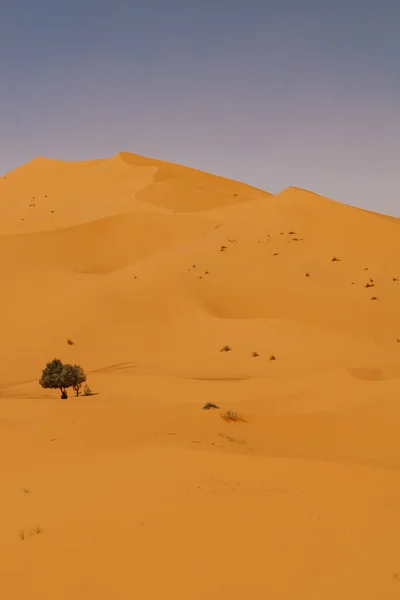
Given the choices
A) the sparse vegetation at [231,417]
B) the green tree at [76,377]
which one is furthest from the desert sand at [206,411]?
the green tree at [76,377]

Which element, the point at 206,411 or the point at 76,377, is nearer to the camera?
the point at 206,411

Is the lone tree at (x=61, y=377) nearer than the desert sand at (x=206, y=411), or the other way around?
the desert sand at (x=206, y=411)

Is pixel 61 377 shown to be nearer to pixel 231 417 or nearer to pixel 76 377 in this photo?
pixel 76 377

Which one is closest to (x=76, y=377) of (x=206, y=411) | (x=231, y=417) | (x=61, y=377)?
(x=61, y=377)

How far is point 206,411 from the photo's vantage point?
9055mm

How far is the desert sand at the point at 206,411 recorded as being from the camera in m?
4.05

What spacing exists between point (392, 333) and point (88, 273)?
46.2 ft

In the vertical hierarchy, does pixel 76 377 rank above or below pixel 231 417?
above

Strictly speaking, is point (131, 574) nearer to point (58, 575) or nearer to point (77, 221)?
point (58, 575)

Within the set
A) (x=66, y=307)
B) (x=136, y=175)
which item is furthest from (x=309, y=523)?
(x=136, y=175)

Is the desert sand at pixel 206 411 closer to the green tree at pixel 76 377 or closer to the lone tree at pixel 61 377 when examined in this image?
the green tree at pixel 76 377

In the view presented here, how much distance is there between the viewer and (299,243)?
2497 cm

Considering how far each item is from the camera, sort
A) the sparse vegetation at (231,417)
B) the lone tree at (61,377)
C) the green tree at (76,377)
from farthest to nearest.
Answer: the green tree at (76,377) → the lone tree at (61,377) → the sparse vegetation at (231,417)

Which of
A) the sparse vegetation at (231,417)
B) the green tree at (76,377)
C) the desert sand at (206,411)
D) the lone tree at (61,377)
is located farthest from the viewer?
the green tree at (76,377)
